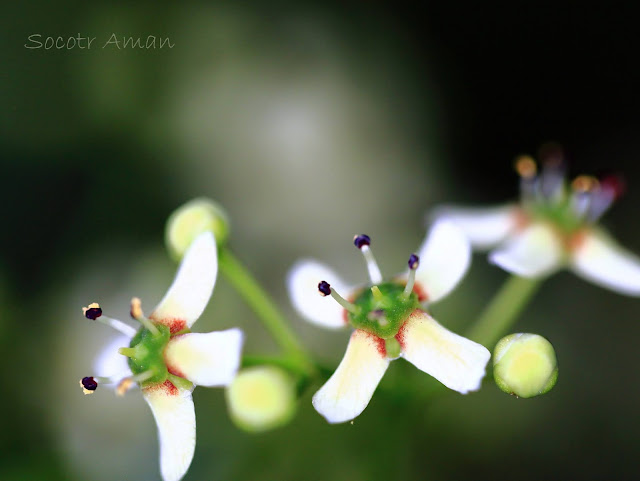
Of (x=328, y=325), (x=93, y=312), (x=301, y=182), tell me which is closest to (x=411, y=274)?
(x=328, y=325)

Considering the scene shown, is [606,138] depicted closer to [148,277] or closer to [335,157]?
[335,157]

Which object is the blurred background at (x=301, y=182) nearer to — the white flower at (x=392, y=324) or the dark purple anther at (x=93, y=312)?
the white flower at (x=392, y=324)

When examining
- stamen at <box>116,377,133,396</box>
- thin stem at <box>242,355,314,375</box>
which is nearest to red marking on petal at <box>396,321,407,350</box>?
thin stem at <box>242,355,314,375</box>

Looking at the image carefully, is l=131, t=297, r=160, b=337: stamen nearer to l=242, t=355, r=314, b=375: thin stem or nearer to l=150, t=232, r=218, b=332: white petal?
Answer: l=150, t=232, r=218, b=332: white petal

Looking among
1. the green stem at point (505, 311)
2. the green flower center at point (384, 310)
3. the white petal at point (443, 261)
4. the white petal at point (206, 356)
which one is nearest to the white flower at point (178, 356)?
the white petal at point (206, 356)

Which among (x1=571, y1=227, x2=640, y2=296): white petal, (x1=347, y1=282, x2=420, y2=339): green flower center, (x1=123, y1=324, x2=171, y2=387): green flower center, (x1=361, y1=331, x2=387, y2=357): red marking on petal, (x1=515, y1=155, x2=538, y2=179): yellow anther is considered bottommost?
(x1=123, y1=324, x2=171, y2=387): green flower center

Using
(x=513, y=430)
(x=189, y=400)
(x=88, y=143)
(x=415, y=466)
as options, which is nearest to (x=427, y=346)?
(x=189, y=400)

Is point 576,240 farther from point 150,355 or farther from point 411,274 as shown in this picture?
point 150,355

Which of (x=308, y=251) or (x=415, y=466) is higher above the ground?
(x=308, y=251)

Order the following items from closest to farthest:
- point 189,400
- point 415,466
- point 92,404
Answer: point 189,400
point 415,466
point 92,404
